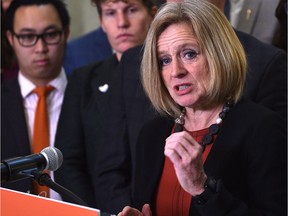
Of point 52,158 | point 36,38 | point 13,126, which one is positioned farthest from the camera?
point 36,38

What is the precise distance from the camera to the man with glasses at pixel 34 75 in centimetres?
210

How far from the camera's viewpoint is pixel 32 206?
0.99 m

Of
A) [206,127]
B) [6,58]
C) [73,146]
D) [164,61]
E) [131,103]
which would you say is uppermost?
[164,61]

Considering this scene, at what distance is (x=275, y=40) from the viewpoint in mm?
1968

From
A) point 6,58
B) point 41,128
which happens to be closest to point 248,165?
point 41,128

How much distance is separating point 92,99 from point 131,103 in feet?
0.93

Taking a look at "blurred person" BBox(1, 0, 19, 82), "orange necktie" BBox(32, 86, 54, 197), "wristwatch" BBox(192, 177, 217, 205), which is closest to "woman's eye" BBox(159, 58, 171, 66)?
"wristwatch" BBox(192, 177, 217, 205)

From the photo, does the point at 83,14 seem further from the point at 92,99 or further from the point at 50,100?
the point at 92,99

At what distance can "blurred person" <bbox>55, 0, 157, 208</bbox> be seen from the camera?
1937mm

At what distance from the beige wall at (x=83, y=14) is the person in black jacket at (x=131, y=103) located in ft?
4.58

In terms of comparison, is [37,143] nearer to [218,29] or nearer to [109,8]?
[109,8]

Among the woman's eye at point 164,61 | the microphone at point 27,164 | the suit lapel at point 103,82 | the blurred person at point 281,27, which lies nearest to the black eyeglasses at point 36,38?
the suit lapel at point 103,82

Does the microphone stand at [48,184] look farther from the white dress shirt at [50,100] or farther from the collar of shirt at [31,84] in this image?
the collar of shirt at [31,84]

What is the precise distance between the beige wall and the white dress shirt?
982mm
